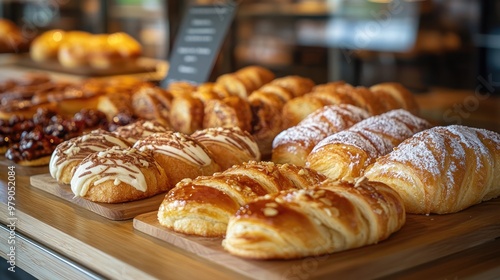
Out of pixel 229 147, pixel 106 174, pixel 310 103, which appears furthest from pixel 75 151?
pixel 310 103

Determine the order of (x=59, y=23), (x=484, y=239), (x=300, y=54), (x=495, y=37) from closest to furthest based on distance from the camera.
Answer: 1. (x=484, y=239)
2. (x=495, y=37)
3. (x=300, y=54)
4. (x=59, y=23)

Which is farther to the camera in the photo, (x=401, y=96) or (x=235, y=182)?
(x=401, y=96)

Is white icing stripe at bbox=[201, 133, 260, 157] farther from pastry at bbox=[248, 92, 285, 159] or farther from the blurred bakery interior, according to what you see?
the blurred bakery interior

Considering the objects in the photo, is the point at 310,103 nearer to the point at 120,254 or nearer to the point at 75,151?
the point at 75,151

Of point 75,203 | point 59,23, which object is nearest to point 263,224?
point 75,203

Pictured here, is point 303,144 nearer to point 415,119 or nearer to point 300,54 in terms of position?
point 415,119

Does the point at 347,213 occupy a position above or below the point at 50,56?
above

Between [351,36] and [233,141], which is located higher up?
[233,141]
